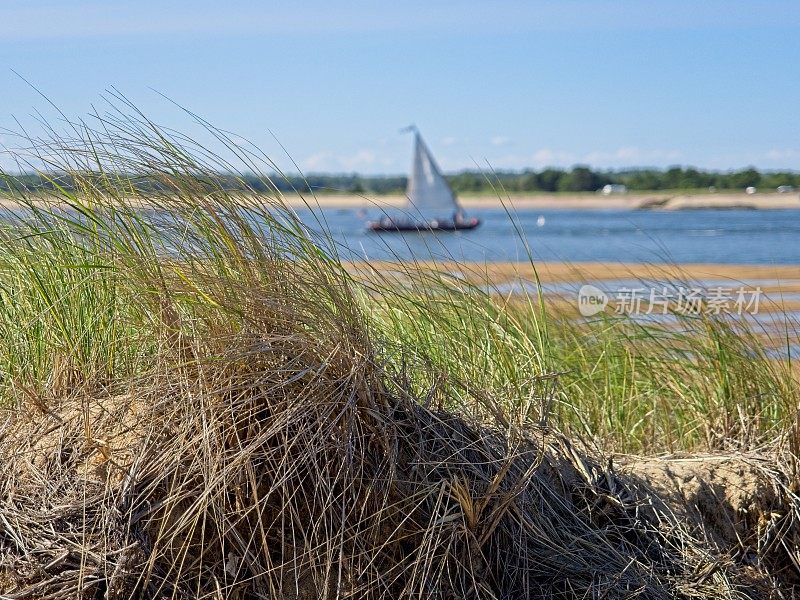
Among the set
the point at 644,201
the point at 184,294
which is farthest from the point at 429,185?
the point at 184,294

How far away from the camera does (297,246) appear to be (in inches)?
114

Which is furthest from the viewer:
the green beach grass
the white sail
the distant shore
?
the distant shore

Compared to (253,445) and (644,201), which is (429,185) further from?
(253,445)

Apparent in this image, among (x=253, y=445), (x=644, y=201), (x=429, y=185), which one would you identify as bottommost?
(x=644, y=201)

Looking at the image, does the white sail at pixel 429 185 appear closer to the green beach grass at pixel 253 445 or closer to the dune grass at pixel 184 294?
the dune grass at pixel 184 294

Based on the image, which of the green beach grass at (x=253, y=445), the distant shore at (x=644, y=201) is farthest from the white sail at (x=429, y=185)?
the green beach grass at (x=253, y=445)

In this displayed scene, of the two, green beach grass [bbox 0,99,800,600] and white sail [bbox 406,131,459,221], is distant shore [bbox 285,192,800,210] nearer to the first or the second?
white sail [bbox 406,131,459,221]

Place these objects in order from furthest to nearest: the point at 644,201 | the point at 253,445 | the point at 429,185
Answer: the point at 644,201
the point at 429,185
the point at 253,445

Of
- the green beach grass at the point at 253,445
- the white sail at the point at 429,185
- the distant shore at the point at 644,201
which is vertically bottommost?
the distant shore at the point at 644,201

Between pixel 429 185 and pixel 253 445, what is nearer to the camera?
pixel 253 445

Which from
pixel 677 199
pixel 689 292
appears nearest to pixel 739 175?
pixel 677 199

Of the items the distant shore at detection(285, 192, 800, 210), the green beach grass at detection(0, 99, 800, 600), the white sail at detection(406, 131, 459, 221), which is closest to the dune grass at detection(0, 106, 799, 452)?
the green beach grass at detection(0, 99, 800, 600)

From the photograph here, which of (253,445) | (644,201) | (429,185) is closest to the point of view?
(253,445)

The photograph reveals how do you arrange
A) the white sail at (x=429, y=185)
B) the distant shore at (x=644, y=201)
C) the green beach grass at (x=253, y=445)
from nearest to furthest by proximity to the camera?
the green beach grass at (x=253, y=445) → the white sail at (x=429, y=185) → the distant shore at (x=644, y=201)
